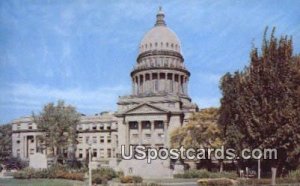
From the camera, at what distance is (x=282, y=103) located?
31.9 metres

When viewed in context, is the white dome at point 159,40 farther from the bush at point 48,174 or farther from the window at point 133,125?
the bush at point 48,174

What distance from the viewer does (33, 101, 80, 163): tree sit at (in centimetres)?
7256

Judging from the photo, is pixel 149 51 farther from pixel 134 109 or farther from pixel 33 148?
pixel 33 148

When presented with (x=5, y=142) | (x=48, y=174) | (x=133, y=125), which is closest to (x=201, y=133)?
(x=133, y=125)

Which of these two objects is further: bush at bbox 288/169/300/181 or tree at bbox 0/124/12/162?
tree at bbox 0/124/12/162

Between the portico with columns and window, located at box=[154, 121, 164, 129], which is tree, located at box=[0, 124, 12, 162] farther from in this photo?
window, located at box=[154, 121, 164, 129]

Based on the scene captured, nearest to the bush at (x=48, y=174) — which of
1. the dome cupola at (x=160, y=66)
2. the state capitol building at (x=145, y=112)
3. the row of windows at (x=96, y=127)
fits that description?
the state capitol building at (x=145, y=112)

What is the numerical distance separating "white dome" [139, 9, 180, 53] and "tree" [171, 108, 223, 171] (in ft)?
111

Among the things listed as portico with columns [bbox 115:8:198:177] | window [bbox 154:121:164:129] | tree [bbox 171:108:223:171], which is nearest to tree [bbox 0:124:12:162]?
portico with columns [bbox 115:8:198:177]

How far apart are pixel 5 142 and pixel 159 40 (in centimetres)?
3837

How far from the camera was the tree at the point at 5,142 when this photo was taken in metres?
85.1

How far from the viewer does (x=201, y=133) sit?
60.6 m

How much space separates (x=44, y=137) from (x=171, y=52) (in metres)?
34.0

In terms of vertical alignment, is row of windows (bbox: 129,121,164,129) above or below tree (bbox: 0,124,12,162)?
above
